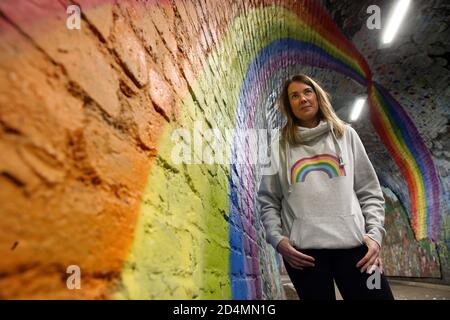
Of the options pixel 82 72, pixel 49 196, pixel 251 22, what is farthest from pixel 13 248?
pixel 251 22

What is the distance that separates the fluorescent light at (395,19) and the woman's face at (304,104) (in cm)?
340

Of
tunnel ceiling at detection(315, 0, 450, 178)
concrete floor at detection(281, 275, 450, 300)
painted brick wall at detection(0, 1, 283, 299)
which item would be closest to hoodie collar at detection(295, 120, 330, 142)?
painted brick wall at detection(0, 1, 283, 299)

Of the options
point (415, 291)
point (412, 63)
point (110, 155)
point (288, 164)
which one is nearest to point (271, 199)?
point (288, 164)

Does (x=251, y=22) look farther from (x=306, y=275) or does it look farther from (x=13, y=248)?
(x=13, y=248)

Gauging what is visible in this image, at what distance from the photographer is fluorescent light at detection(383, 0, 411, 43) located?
418cm

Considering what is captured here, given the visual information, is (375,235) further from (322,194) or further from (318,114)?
(318,114)

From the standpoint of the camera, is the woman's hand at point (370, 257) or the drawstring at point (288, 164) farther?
the drawstring at point (288, 164)

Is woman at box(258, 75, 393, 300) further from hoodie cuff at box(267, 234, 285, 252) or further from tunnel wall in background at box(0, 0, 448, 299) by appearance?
tunnel wall in background at box(0, 0, 448, 299)

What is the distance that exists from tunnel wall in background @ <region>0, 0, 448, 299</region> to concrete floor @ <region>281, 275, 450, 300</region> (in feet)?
14.8

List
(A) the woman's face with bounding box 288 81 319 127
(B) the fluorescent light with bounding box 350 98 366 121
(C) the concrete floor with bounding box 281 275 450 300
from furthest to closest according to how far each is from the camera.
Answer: (B) the fluorescent light with bounding box 350 98 366 121 < (C) the concrete floor with bounding box 281 275 450 300 < (A) the woman's face with bounding box 288 81 319 127

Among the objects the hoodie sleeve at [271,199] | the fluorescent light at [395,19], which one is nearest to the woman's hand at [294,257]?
the hoodie sleeve at [271,199]

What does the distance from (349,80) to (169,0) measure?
17.1 ft

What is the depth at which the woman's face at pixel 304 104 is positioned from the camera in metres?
1.73

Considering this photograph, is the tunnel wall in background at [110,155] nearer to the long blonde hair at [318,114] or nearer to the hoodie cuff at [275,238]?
the hoodie cuff at [275,238]
